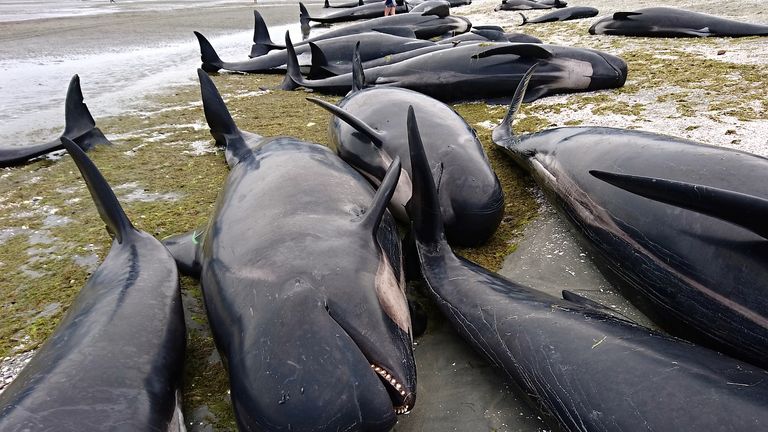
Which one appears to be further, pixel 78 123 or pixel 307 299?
pixel 78 123

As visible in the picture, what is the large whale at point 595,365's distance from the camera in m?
1.71

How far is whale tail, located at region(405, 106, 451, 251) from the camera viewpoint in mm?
2961

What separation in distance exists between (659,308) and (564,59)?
14.6 ft

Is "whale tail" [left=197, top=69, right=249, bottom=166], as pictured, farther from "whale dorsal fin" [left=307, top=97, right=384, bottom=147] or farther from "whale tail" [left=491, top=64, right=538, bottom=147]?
"whale tail" [left=491, top=64, right=538, bottom=147]

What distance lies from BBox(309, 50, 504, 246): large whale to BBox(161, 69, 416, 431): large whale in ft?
1.77

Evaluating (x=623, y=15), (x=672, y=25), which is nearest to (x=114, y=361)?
(x=672, y=25)

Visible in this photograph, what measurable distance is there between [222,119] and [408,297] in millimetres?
2532

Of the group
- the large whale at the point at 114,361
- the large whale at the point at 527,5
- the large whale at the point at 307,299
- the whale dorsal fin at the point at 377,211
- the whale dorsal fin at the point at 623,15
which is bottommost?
the large whale at the point at 114,361

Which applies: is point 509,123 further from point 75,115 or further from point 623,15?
point 623,15

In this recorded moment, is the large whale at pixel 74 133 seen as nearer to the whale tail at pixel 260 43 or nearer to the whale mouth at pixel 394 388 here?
the whale mouth at pixel 394 388

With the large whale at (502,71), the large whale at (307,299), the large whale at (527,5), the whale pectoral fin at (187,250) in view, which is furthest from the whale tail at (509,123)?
the large whale at (527,5)

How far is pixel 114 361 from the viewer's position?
2.04 m

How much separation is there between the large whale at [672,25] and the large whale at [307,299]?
832cm

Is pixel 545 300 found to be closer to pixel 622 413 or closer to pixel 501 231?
pixel 622 413
